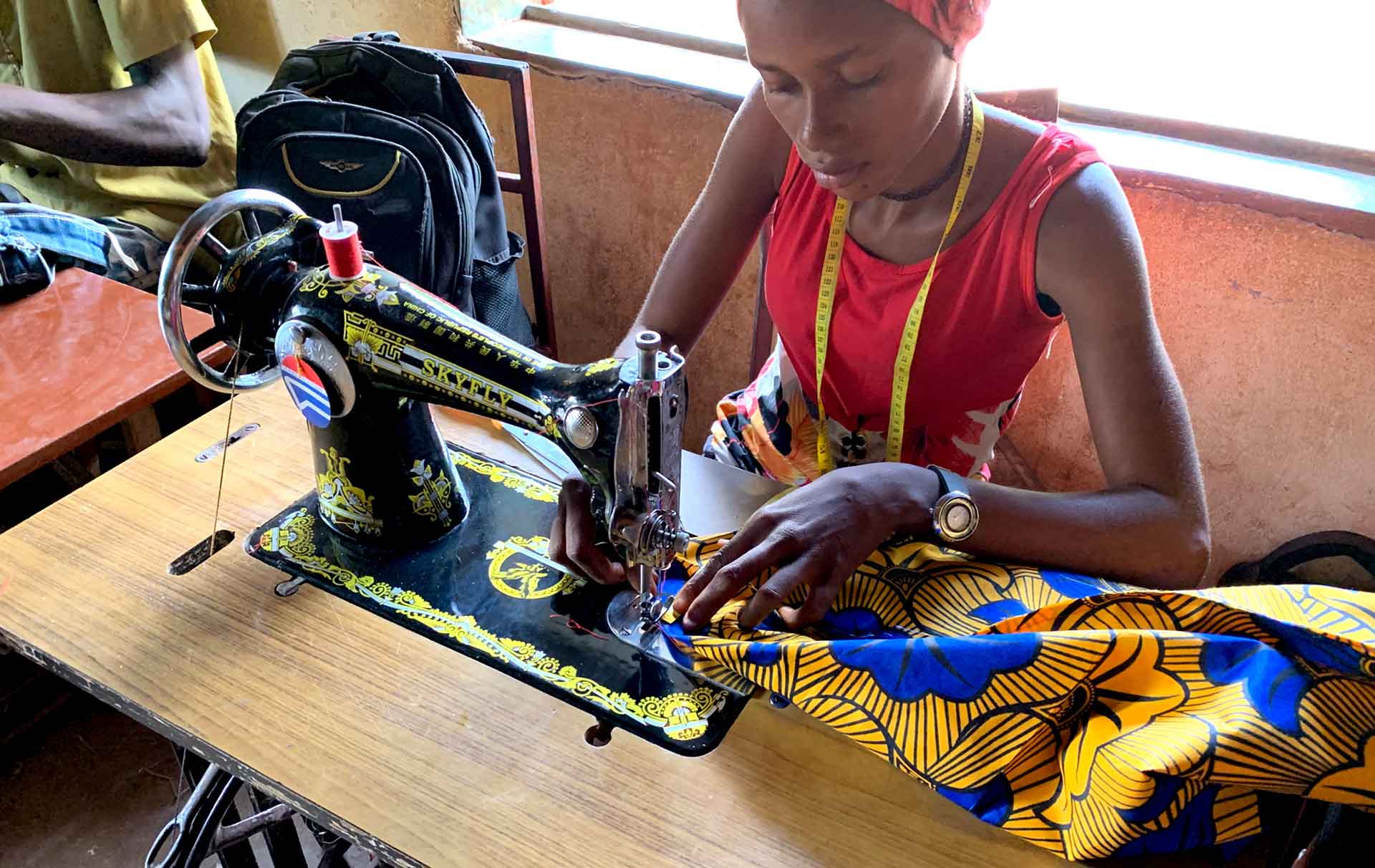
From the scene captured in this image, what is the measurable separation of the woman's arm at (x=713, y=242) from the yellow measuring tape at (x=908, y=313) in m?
0.17

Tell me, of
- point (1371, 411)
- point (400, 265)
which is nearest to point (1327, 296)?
point (1371, 411)

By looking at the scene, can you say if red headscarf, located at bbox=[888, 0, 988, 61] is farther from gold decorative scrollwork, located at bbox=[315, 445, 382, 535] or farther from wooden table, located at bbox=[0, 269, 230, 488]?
wooden table, located at bbox=[0, 269, 230, 488]

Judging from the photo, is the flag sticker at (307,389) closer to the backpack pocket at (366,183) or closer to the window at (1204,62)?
the backpack pocket at (366,183)

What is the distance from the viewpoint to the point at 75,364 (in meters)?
1.45

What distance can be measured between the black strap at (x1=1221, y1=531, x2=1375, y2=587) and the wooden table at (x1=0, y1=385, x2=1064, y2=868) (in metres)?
1.20

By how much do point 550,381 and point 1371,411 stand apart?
1403mm

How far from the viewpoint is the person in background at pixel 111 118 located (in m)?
1.94

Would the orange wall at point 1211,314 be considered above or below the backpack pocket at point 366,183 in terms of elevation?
below

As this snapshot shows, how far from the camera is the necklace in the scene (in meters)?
1.17

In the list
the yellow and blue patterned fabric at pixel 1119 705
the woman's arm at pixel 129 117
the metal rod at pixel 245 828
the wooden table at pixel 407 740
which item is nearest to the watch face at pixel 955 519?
the yellow and blue patterned fabric at pixel 1119 705

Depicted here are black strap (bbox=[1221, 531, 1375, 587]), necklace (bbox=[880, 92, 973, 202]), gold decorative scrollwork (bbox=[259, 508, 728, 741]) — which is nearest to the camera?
gold decorative scrollwork (bbox=[259, 508, 728, 741])

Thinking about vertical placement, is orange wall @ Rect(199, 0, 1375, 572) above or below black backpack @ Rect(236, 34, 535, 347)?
below

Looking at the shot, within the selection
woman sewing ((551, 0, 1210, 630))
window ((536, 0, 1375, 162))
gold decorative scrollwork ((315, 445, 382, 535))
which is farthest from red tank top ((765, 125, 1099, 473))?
gold decorative scrollwork ((315, 445, 382, 535))

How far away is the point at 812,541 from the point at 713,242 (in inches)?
23.4
